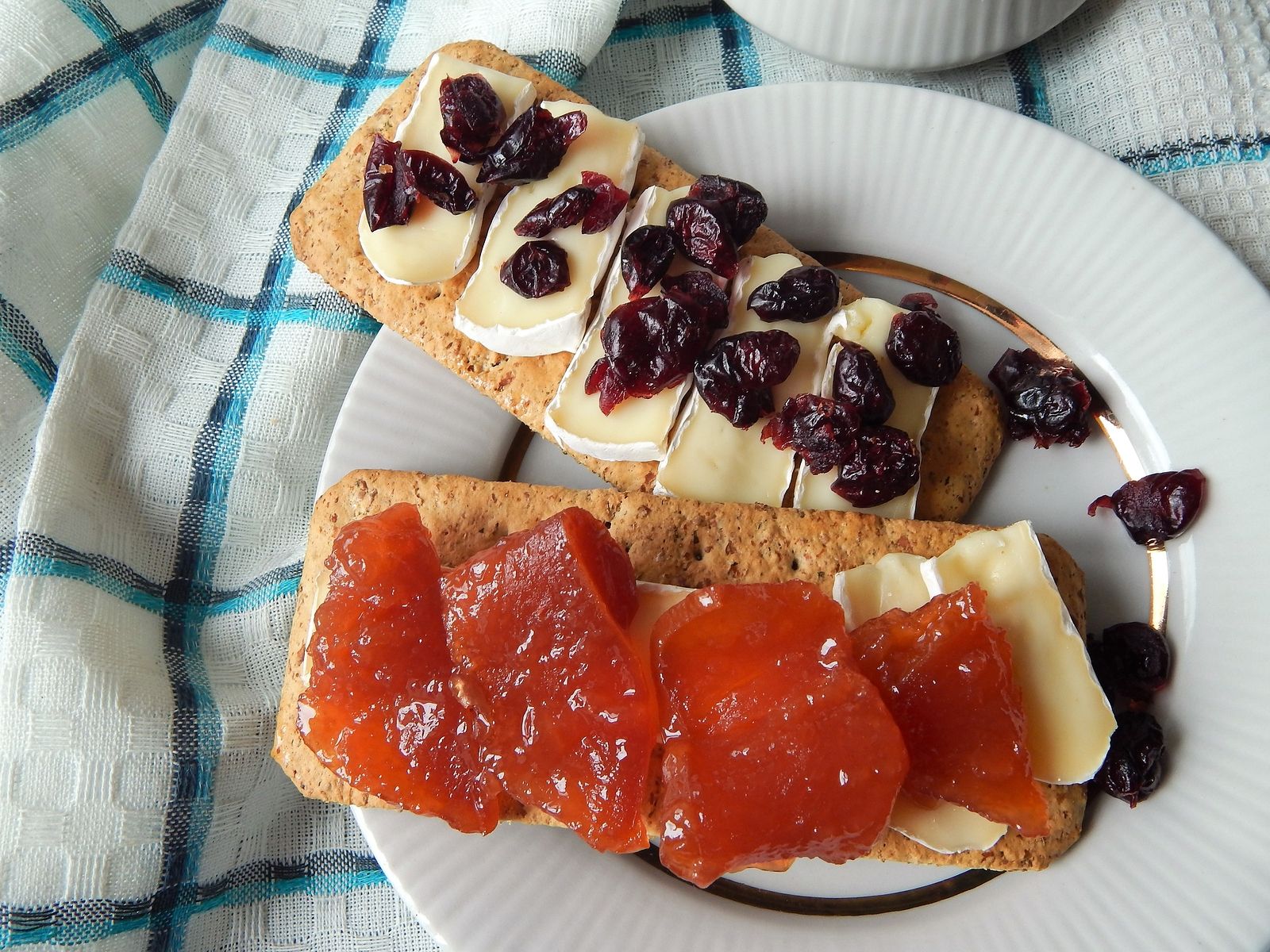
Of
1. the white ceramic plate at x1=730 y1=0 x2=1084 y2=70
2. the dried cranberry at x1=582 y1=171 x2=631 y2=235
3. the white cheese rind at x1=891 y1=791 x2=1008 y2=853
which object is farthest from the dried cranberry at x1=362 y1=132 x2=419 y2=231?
the white cheese rind at x1=891 y1=791 x2=1008 y2=853

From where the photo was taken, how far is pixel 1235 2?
2.91 m

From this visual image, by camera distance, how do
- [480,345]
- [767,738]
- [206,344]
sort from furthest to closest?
[206,344] → [480,345] → [767,738]

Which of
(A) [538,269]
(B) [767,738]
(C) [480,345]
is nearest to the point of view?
(B) [767,738]

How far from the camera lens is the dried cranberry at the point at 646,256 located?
8.08 feet

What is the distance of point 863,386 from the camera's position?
238 centimetres

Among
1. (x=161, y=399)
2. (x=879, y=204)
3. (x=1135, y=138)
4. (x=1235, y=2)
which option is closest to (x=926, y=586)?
(x=879, y=204)

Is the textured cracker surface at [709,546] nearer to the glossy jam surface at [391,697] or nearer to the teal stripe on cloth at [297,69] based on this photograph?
the glossy jam surface at [391,697]

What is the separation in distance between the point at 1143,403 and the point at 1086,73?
3.36 feet

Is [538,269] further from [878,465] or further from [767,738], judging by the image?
[767,738]

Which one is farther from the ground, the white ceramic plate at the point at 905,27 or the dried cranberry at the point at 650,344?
the white ceramic plate at the point at 905,27

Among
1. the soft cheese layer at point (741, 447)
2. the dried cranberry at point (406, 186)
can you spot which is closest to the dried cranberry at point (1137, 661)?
the soft cheese layer at point (741, 447)

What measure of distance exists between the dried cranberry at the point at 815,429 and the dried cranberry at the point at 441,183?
95 centimetres

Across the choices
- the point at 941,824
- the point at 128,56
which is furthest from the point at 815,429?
the point at 128,56

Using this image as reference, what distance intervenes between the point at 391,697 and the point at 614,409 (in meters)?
0.84
